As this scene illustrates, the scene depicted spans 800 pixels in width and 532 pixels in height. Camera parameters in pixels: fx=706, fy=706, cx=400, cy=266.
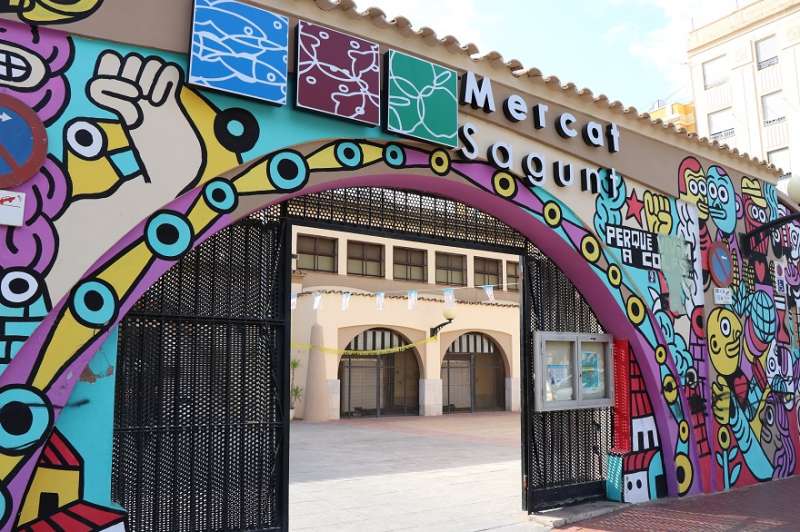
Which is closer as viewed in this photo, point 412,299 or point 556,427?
point 556,427

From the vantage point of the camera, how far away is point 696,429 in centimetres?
909

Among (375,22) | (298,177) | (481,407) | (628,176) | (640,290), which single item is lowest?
(481,407)

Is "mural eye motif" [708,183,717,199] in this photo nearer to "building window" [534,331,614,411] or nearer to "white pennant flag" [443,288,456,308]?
"building window" [534,331,614,411]

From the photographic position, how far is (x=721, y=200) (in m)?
10.4

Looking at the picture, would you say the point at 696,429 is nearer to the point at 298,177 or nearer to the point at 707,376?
the point at 707,376

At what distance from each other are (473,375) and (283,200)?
70.2 feet

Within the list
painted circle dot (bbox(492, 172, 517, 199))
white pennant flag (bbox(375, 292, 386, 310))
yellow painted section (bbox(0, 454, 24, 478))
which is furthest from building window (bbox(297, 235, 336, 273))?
yellow painted section (bbox(0, 454, 24, 478))

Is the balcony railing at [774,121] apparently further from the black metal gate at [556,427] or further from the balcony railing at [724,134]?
the black metal gate at [556,427]

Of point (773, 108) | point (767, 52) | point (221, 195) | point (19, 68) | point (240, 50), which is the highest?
point (767, 52)

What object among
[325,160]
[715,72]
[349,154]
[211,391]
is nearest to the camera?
[211,391]

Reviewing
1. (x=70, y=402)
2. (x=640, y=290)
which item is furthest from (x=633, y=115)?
(x=70, y=402)

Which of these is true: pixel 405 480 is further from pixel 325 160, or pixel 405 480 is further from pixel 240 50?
pixel 240 50

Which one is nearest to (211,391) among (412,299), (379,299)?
(379,299)

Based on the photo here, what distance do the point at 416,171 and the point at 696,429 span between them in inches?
208
